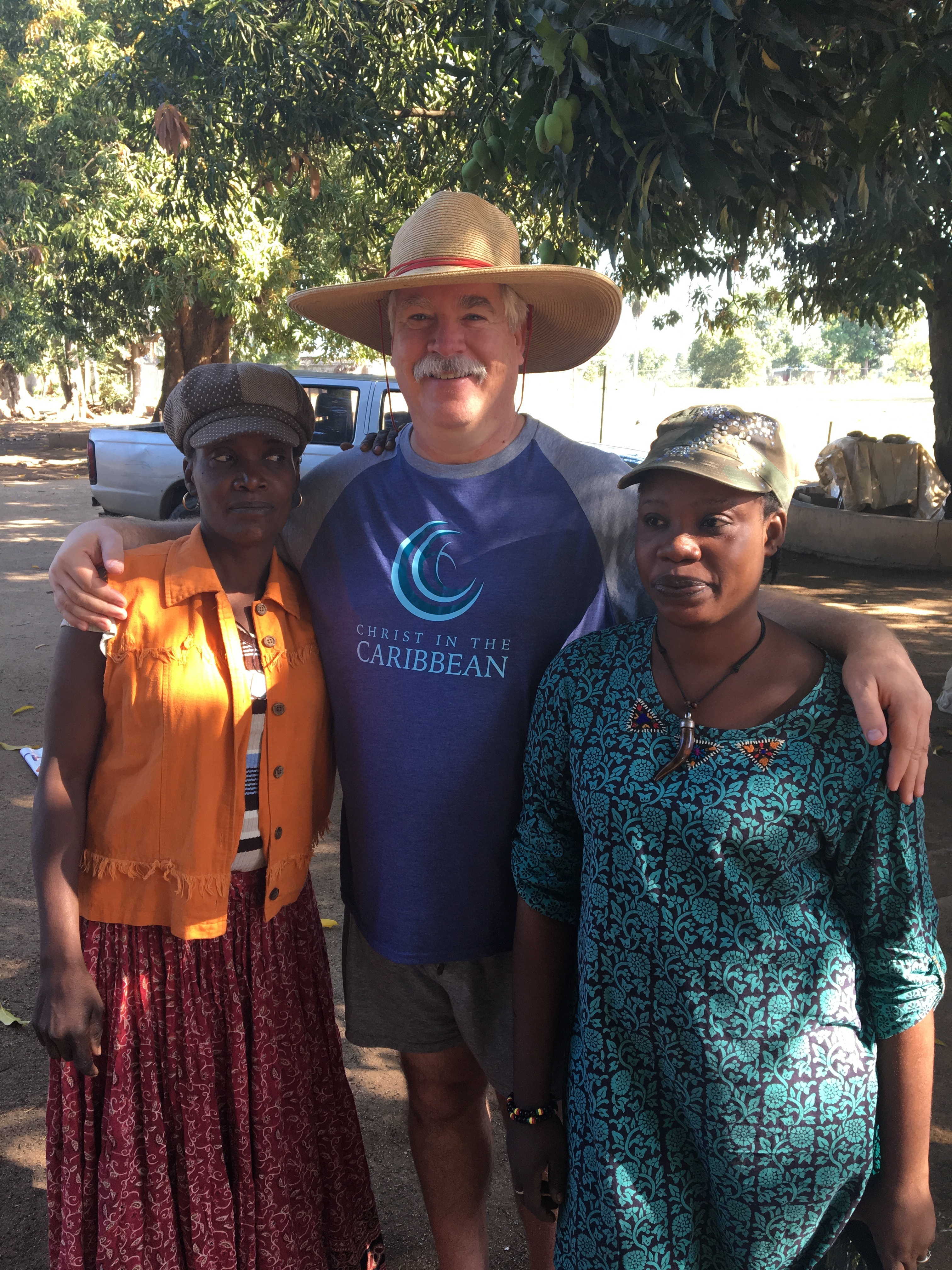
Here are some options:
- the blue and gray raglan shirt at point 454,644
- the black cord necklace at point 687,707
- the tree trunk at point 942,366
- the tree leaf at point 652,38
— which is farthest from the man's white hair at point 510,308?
the tree trunk at point 942,366

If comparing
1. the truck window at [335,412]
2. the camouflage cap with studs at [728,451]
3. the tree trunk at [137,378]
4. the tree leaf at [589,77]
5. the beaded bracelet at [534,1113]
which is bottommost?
the beaded bracelet at [534,1113]

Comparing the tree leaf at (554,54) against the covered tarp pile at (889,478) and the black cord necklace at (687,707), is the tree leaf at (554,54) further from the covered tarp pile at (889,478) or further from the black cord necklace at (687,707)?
the covered tarp pile at (889,478)

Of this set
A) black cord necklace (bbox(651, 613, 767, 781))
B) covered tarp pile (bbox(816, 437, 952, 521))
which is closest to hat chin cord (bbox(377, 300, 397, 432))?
black cord necklace (bbox(651, 613, 767, 781))

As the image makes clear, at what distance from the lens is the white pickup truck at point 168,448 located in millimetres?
8523

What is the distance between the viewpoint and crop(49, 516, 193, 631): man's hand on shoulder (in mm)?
1825

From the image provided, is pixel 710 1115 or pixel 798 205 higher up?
pixel 798 205

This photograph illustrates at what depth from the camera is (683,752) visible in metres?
1.43

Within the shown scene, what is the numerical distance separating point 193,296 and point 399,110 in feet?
23.3

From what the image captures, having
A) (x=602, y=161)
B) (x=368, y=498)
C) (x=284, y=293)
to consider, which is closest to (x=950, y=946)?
(x=368, y=498)

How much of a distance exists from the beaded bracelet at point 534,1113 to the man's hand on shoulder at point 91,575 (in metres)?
1.12

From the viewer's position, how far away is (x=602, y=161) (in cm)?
365

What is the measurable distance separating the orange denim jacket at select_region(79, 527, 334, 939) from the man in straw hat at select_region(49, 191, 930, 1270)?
10cm

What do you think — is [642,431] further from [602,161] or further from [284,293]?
[602,161]

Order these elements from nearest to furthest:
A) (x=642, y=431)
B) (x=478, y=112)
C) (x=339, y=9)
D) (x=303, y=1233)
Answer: (x=303, y=1233) < (x=478, y=112) < (x=339, y=9) < (x=642, y=431)
